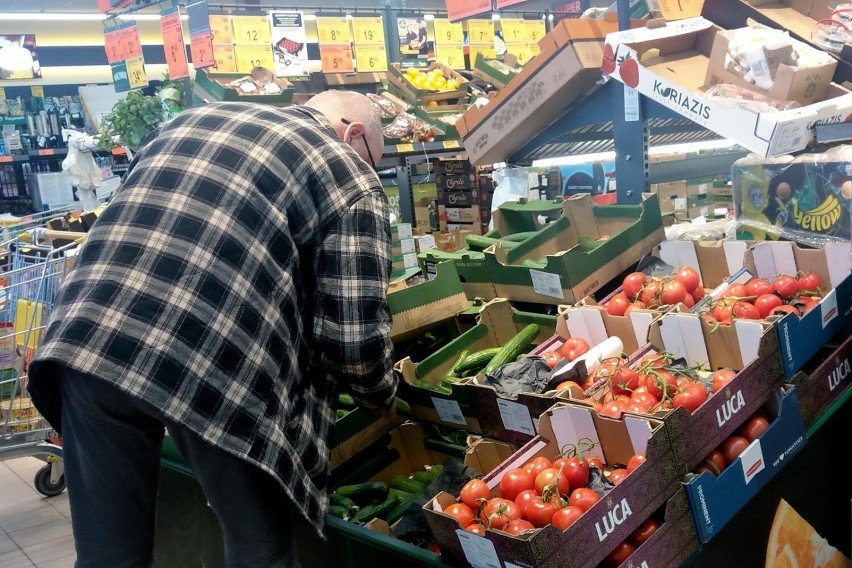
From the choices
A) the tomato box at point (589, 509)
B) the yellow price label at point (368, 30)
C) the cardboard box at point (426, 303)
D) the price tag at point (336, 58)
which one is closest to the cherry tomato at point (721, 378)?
the tomato box at point (589, 509)

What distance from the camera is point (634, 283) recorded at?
2.51m

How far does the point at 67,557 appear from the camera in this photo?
3.60 m

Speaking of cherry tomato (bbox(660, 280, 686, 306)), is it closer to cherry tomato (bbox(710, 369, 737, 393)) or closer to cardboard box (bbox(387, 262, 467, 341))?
cherry tomato (bbox(710, 369, 737, 393))

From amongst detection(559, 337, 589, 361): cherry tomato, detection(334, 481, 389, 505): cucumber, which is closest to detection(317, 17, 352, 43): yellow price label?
detection(559, 337, 589, 361): cherry tomato

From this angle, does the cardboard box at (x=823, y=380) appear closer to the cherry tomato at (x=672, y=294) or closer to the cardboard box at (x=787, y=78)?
the cherry tomato at (x=672, y=294)

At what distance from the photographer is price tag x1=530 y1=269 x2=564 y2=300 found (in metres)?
2.57

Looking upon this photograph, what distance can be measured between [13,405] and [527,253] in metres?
2.68

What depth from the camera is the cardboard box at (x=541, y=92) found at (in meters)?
2.72

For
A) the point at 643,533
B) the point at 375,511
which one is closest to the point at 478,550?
the point at 643,533

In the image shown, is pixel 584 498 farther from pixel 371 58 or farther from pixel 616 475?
pixel 371 58

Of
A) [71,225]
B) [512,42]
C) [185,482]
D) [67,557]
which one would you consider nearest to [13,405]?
[67,557]

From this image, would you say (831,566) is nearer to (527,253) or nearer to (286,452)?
(527,253)

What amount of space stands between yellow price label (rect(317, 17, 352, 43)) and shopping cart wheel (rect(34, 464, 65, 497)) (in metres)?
3.56

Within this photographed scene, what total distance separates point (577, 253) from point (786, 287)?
64 centimetres
